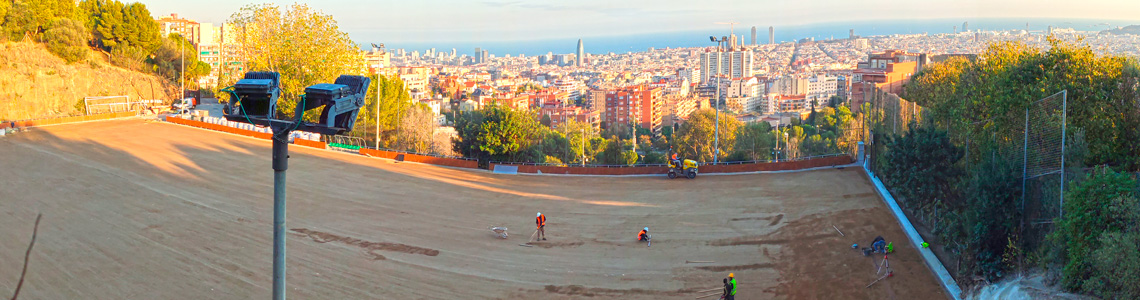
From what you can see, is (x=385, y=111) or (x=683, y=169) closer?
(x=683, y=169)

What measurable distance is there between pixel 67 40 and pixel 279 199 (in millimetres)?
48888

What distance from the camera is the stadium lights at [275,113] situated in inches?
204

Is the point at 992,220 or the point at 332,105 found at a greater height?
the point at 332,105

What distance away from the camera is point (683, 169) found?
23.2 metres

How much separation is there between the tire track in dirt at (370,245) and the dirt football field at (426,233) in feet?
0.21

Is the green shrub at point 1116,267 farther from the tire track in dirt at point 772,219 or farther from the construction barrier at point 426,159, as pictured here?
the construction barrier at point 426,159

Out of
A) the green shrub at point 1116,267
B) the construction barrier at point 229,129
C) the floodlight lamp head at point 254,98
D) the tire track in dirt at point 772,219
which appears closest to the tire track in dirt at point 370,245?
the tire track in dirt at point 772,219

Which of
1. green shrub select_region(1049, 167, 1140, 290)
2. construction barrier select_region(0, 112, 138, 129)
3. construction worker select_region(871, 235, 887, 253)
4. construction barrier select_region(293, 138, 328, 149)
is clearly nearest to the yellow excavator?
construction worker select_region(871, 235, 887, 253)

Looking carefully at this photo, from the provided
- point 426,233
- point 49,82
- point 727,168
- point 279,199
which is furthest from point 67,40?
point 279,199

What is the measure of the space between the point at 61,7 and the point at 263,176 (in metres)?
35.4

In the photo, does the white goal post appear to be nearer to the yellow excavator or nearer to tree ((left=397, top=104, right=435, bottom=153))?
tree ((left=397, top=104, right=435, bottom=153))

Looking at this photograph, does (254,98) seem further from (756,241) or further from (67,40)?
(67,40)

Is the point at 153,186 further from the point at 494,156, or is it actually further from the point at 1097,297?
the point at 1097,297

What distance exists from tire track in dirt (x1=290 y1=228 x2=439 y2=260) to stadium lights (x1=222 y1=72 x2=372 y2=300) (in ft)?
31.5
